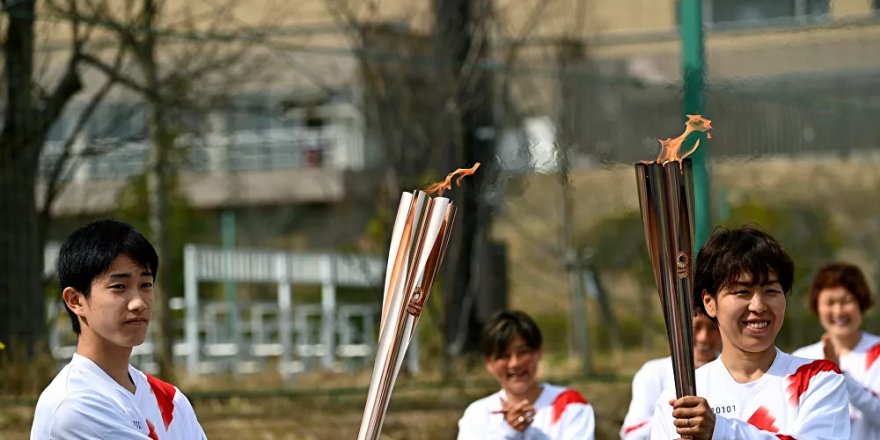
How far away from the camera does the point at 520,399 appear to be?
613cm

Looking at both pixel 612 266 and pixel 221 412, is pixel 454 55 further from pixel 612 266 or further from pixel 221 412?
pixel 221 412

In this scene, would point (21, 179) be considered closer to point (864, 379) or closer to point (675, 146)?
point (864, 379)

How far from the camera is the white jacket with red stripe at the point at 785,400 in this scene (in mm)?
4133

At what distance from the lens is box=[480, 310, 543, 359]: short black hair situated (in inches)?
239

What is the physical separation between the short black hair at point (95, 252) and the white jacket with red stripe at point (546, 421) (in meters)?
2.28

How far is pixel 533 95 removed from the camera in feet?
37.8

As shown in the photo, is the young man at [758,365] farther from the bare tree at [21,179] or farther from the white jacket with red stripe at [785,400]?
the bare tree at [21,179]

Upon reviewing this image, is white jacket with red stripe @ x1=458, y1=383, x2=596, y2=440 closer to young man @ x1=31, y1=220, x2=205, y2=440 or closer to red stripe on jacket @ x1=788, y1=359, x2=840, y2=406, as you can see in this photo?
red stripe on jacket @ x1=788, y1=359, x2=840, y2=406

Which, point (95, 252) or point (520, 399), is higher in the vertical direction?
point (95, 252)

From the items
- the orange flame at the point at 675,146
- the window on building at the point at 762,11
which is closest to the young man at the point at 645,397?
the orange flame at the point at 675,146

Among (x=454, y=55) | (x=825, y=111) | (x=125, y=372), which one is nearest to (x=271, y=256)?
(x=454, y=55)

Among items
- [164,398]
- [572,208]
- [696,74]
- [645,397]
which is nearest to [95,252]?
[164,398]

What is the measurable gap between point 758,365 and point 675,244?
543 mm

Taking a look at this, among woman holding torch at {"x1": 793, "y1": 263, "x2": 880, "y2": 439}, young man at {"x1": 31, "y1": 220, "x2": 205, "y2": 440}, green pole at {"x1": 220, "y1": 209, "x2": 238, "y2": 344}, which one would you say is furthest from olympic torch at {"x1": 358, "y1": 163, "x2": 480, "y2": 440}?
green pole at {"x1": 220, "y1": 209, "x2": 238, "y2": 344}
